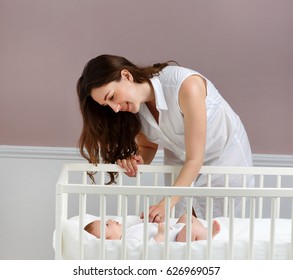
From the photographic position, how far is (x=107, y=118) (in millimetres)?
2289

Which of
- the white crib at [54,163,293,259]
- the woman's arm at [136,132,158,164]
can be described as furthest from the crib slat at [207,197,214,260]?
the woman's arm at [136,132,158,164]

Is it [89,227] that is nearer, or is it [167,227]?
[167,227]

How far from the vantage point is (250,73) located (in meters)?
3.00

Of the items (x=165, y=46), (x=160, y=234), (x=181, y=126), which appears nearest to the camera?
(x=160, y=234)

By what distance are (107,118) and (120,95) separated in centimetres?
20

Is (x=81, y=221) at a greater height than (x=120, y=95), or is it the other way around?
(x=120, y=95)

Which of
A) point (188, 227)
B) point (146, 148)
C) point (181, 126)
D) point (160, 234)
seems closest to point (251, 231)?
point (188, 227)

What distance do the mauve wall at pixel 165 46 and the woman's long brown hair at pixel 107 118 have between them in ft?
2.37

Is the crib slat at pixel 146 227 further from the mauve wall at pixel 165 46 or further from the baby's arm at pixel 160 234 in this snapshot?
the mauve wall at pixel 165 46

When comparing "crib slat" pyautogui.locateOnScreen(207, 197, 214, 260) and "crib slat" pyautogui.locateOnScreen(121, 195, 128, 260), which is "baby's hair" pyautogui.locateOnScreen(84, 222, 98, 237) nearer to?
"crib slat" pyautogui.locateOnScreen(121, 195, 128, 260)

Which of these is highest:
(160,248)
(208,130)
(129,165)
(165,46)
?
(165,46)

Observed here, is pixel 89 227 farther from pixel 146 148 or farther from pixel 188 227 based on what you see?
pixel 146 148

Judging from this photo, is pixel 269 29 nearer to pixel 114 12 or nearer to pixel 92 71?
pixel 114 12
